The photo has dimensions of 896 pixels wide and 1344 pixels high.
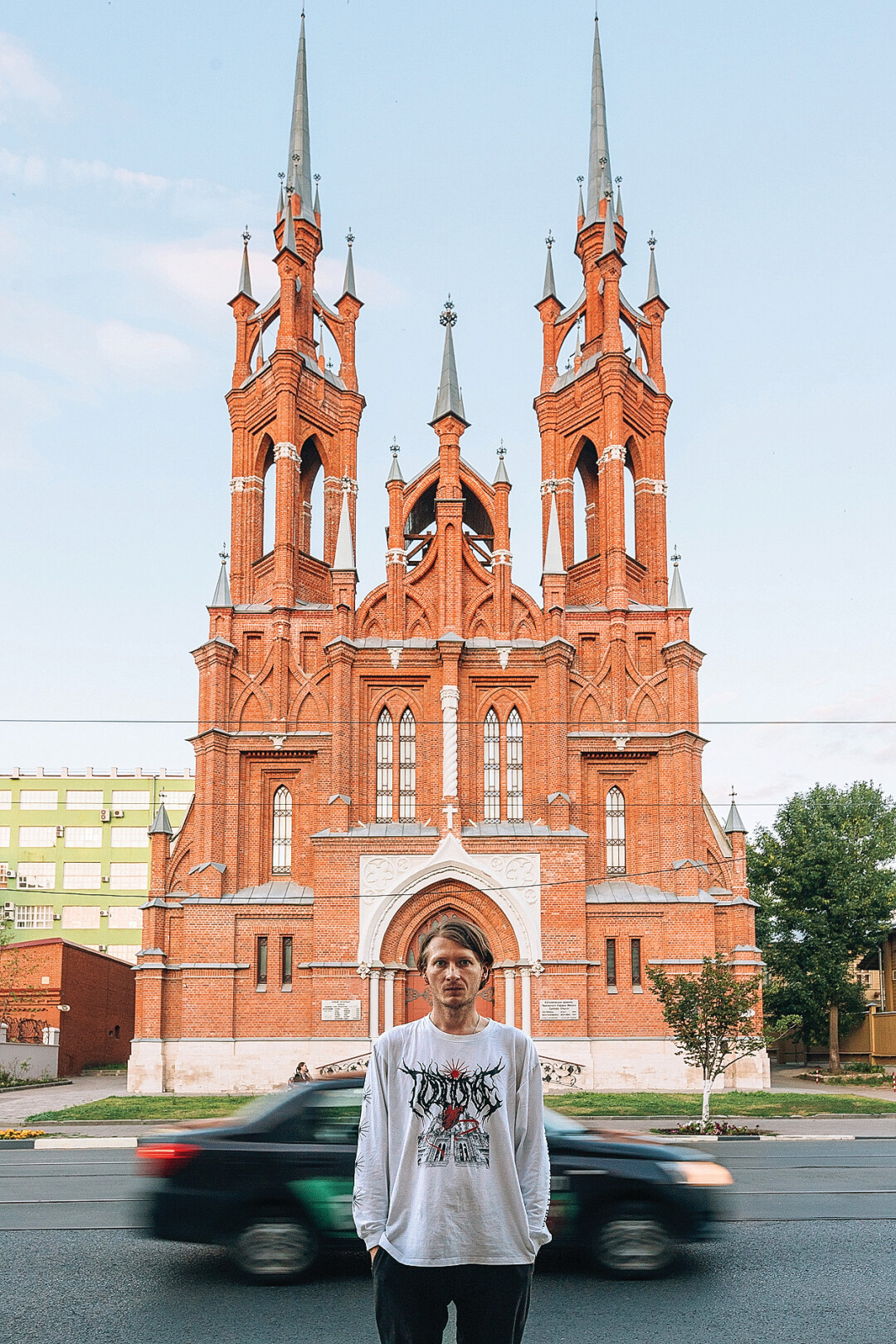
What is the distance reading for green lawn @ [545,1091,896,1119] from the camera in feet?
81.9

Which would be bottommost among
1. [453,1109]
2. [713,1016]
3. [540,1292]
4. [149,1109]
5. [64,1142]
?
[149,1109]

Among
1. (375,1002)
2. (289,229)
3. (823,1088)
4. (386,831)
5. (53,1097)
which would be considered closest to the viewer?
(53,1097)

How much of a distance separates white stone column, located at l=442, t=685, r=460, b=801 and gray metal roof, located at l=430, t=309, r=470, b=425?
8810 millimetres

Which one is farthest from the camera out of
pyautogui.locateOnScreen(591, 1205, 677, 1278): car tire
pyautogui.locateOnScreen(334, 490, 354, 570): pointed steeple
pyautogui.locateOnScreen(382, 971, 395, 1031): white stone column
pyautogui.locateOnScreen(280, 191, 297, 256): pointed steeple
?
pyautogui.locateOnScreen(280, 191, 297, 256): pointed steeple

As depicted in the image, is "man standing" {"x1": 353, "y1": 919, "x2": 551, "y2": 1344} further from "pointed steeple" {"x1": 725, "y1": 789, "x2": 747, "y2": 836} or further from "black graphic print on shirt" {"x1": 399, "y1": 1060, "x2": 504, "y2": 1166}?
"pointed steeple" {"x1": 725, "y1": 789, "x2": 747, "y2": 836}

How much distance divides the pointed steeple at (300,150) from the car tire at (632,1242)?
38584 millimetres

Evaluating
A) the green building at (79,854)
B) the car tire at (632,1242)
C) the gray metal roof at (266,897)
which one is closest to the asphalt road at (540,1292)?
the car tire at (632,1242)

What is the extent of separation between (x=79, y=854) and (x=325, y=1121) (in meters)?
68.8

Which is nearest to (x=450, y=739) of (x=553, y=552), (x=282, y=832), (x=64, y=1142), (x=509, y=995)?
(x=282, y=832)

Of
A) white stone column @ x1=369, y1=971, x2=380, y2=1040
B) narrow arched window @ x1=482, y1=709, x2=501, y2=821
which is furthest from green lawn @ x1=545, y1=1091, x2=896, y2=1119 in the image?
narrow arched window @ x1=482, y1=709, x2=501, y2=821

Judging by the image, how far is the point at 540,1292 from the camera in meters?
8.31

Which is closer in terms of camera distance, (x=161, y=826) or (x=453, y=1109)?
(x=453, y=1109)

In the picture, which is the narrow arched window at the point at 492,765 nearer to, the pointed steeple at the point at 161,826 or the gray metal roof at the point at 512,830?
the gray metal roof at the point at 512,830

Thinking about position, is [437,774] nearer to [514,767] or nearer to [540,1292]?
[514,767]
